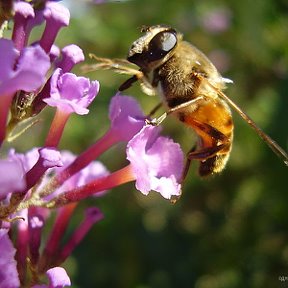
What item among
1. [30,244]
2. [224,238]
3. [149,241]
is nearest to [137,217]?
[149,241]

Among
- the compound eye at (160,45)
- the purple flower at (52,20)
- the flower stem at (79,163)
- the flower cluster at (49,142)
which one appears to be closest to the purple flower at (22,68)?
the flower cluster at (49,142)

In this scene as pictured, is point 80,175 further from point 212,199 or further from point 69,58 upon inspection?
point 212,199

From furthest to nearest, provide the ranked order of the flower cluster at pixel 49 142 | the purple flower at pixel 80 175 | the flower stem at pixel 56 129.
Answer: the purple flower at pixel 80 175
the flower stem at pixel 56 129
the flower cluster at pixel 49 142

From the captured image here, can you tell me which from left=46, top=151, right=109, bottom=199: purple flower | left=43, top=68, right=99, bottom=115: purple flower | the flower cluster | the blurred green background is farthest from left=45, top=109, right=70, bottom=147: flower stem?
the blurred green background

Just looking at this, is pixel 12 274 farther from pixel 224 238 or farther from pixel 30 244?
pixel 224 238

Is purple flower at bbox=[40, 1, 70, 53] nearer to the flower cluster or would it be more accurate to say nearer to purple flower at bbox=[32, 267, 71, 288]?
the flower cluster

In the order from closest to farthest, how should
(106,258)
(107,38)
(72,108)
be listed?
(72,108) < (106,258) < (107,38)

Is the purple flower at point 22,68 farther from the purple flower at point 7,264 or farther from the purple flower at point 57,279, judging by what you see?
the purple flower at point 57,279

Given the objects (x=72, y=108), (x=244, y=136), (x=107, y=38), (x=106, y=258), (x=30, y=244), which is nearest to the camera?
(x=72, y=108)
